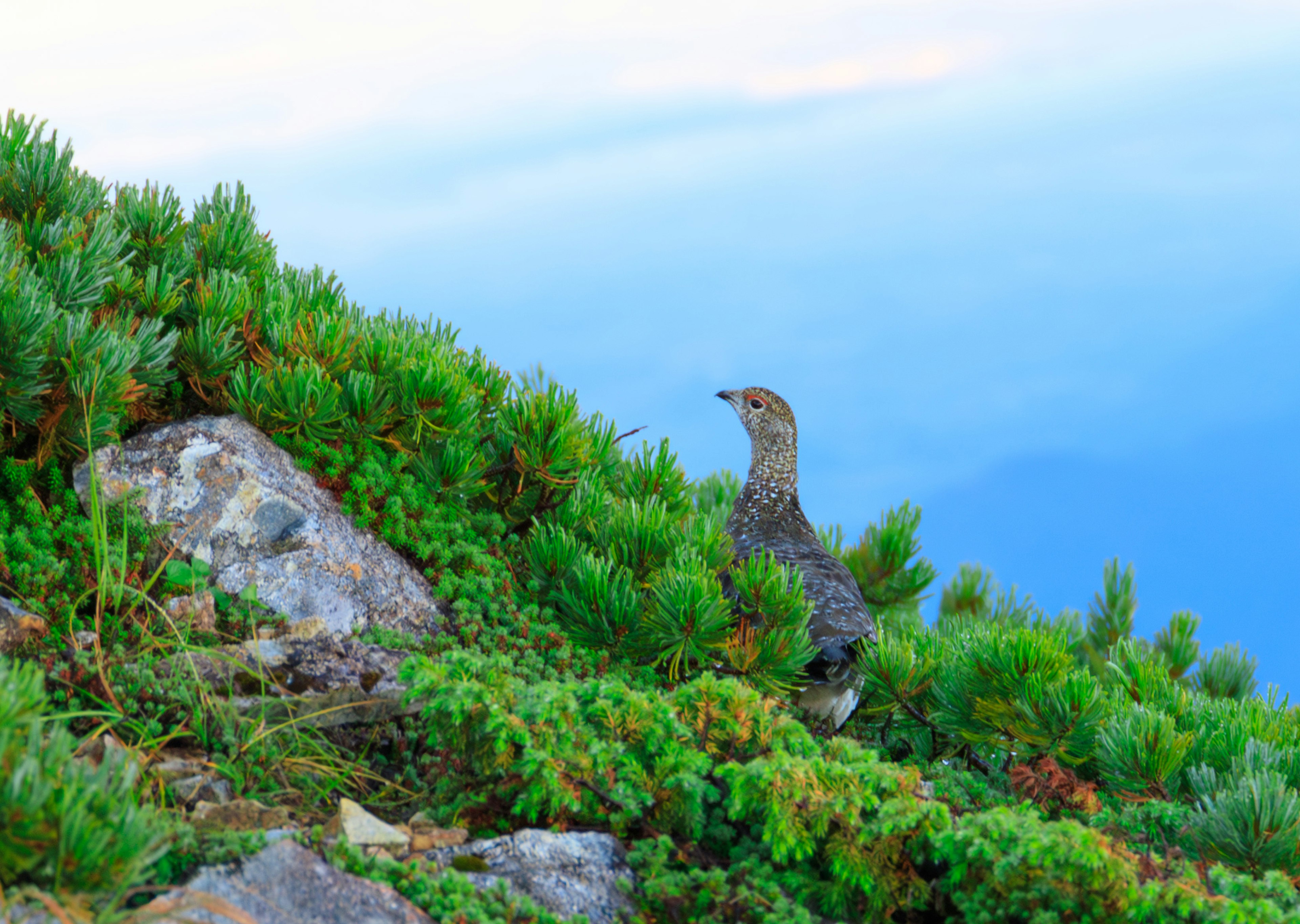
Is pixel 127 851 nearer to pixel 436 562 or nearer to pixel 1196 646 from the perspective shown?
pixel 436 562

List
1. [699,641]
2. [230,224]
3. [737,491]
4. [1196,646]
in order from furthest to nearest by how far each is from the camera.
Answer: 1. [737,491]
2. [1196,646]
3. [230,224]
4. [699,641]

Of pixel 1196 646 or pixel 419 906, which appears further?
pixel 1196 646

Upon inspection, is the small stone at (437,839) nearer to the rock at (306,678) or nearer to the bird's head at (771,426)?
the rock at (306,678)

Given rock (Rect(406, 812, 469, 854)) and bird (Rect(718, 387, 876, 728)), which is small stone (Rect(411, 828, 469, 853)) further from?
bird (Rect(718, 387, 876, 728))

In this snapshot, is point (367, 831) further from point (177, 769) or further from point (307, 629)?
point (307, 629)

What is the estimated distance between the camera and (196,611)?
152 inches

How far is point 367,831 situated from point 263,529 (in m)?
1.77

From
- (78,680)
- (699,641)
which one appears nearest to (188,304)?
(78,680)

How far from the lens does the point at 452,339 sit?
224 inches

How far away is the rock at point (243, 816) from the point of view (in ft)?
9.21

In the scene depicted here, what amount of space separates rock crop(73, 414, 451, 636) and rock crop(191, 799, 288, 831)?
3.80ft

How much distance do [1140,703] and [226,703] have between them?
4.35 metres

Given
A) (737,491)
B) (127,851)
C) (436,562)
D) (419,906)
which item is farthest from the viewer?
(737,491)

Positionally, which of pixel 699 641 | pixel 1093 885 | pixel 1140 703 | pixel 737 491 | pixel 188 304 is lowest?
pixel 1093 885
